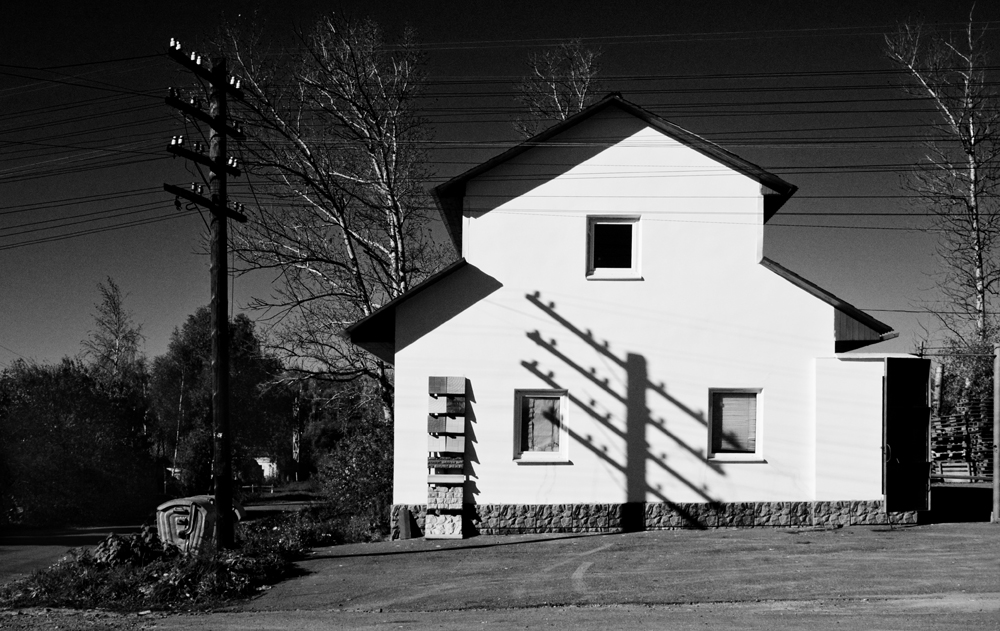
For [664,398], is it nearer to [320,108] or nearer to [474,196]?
[474,196]

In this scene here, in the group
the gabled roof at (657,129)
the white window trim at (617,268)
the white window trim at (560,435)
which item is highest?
the gabled roof at (657,129)

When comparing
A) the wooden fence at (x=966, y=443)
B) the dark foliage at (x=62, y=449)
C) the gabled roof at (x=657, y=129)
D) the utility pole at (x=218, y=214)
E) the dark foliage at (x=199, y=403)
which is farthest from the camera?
the dark foliage at (x=199, y=403)

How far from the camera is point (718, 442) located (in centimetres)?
1650

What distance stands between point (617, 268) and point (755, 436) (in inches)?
169

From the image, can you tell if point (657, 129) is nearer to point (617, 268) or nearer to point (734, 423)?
point (617, 268)

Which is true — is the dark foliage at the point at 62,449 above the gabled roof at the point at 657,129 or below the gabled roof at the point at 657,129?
below

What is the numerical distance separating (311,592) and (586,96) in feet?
74.8

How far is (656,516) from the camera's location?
16.3 metres

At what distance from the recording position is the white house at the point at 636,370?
53.3 feet

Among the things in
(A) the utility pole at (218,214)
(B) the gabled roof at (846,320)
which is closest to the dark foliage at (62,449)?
(A) the utility pole at (218,214)

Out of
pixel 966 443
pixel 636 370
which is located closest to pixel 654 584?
pixel 636 370

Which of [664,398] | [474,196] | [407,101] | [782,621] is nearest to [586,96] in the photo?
[407,101]

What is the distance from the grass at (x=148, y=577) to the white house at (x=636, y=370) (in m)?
3.49

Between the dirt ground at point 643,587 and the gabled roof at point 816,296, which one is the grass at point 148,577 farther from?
the gabled roof at point 816,296
